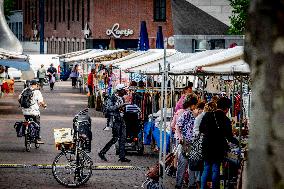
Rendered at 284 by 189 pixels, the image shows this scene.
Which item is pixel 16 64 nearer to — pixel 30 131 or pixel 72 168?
pixel 30 131

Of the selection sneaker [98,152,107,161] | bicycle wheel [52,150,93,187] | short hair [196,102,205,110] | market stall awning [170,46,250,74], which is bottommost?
sneaker [98,152,107,161]

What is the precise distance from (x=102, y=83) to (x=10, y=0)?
61673mm

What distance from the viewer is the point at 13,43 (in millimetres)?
60250

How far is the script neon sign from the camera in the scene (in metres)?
78.2

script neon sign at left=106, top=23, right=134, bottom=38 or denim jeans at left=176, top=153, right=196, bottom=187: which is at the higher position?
script neon sign at left=106, top=23, right=134, bottom=38

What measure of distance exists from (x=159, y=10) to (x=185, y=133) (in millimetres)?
64733

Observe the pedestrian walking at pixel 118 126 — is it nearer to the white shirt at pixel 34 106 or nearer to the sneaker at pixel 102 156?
the sneaker at pixel 102 156

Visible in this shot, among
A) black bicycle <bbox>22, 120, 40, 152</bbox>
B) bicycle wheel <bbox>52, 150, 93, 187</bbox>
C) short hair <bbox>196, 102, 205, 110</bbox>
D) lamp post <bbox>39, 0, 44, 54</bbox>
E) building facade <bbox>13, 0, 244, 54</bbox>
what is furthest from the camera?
Result: lamp post <bbox>39, 0, 44, 54</bbox>

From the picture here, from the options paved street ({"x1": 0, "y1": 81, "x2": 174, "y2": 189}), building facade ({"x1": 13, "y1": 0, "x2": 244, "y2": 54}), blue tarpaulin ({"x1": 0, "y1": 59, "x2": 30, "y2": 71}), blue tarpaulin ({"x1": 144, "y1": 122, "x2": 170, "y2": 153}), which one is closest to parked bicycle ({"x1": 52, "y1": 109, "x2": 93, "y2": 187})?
paved street ({"x1": 0, "y1": 81, "x2": 174, "y2": 189})

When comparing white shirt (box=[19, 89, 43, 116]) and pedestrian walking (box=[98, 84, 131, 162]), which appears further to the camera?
white shirt (box=[19, 89, 43, 116])

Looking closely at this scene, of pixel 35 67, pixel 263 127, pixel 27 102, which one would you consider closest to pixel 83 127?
pixel 27 102

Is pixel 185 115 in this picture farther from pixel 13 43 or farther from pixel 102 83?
pixel 13 43

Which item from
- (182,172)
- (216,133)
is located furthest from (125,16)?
(216,133)

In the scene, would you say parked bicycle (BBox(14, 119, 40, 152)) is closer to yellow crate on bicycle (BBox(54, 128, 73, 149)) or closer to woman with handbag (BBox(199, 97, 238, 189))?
yellow crate on bicycle (BBox(54, 128, 73, 149))
